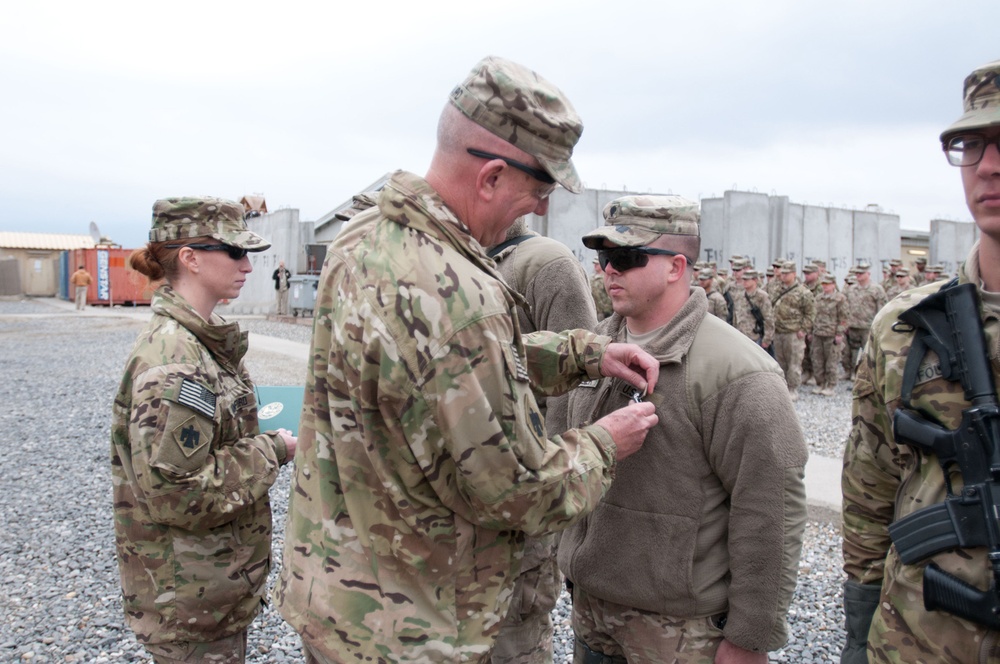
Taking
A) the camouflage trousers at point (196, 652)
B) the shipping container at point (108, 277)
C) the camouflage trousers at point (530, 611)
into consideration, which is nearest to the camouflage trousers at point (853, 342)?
the camouflage trousers at point (530, 611)

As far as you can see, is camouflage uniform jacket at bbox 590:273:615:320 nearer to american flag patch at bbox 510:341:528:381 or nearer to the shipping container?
american flag patch at bbox 510:341:528:381

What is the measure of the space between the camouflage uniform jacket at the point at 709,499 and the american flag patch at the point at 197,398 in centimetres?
132

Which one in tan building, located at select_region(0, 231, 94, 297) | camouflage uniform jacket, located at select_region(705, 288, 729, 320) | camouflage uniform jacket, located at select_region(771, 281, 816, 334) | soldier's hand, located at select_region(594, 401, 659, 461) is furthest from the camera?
tan building, located at select_region(0, 231, 94, 297)

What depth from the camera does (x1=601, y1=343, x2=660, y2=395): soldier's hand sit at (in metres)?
2.17

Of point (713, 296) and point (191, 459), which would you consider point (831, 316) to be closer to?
point (713, 296)

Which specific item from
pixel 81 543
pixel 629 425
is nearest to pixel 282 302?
pixel 81 543

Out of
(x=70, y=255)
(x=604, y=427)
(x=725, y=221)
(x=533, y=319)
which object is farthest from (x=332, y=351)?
(x=70, y=255)

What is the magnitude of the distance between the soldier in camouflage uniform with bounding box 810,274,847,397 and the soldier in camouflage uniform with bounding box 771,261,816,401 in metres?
0.52

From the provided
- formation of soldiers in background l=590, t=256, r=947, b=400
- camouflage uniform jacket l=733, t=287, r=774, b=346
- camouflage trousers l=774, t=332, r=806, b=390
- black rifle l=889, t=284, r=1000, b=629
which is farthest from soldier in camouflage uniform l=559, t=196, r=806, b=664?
camouflage trousers l=774, t=332, r=806, b=390

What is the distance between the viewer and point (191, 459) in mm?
2430

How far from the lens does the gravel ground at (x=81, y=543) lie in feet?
13.2

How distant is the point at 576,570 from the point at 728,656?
0.51 metres

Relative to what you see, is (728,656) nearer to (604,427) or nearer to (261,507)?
(604,427)

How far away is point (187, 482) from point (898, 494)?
7.00ft
